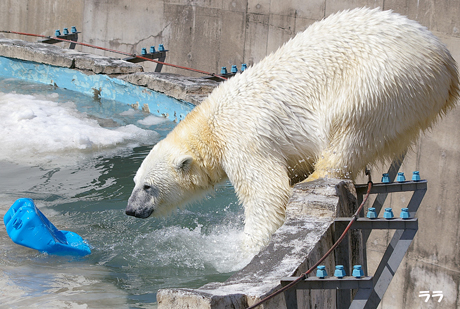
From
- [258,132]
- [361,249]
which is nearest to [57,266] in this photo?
[258,132]

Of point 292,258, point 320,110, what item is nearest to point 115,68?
point 320,110

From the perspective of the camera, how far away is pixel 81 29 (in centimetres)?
1009

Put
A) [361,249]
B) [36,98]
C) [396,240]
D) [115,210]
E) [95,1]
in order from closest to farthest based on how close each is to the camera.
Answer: [396,240]
[361,249]
[115,210]
[36,98]
[95,1]

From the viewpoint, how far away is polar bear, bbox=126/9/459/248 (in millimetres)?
3033

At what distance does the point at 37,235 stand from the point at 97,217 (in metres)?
0.70

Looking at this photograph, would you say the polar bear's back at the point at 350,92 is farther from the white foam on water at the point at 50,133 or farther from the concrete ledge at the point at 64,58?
the concrete ledge at the point at 64,58

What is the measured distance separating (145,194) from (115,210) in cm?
73

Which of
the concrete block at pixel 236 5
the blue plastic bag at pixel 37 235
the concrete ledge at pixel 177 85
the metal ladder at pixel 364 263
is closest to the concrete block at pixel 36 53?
the concrete ledge at pixel 177 85

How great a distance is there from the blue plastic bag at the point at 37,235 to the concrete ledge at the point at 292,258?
1521mm

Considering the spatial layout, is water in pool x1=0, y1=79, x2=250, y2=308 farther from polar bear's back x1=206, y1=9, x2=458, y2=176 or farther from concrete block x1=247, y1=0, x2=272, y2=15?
concrete block x1=247, y1=0, x2=272, y2=15

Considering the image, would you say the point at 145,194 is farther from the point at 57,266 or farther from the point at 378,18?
the point at 378,18

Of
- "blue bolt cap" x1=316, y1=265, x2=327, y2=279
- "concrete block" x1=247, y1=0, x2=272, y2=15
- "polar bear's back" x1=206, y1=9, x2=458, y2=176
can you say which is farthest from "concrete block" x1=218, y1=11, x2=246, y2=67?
"blue bolt cap" x1=316, y1=265, x2=327, y2=279

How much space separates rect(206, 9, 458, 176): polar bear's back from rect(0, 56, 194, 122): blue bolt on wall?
2777mm

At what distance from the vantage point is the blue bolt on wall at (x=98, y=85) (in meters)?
6.43
